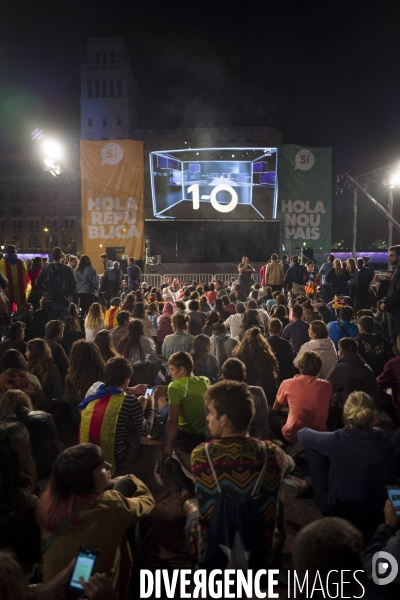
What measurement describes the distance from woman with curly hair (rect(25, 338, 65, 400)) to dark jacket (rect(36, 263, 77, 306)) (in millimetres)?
3343

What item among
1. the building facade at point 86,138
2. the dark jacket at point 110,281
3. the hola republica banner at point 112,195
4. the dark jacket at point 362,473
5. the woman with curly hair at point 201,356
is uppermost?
the building facade at point 86,138

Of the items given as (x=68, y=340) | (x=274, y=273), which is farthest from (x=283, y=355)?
(x=274, y=273)

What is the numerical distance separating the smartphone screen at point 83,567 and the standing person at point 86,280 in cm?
808

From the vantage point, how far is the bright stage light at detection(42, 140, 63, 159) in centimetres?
1442

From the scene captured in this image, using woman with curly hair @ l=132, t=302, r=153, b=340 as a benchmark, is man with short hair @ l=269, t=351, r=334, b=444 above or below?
below

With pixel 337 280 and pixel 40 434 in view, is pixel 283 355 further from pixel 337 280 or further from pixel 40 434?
pixel 337 280

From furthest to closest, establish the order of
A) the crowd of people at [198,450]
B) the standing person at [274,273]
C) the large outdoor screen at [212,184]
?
1. the large outdoor screen at [212,184]
2. the standing person at [274,273]
3. the crowd of people at [198,450]

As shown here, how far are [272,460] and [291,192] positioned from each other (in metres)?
18.5

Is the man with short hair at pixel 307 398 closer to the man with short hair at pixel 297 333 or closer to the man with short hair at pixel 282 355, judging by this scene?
the man with short hair at pixel 282 355

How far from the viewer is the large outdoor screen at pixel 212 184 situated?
66.7 feet

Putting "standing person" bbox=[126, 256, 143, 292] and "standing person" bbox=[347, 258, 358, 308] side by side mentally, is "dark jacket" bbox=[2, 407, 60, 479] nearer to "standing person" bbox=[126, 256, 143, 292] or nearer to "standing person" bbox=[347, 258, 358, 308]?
"standing person" bbox=[126, 256, 143, 292]

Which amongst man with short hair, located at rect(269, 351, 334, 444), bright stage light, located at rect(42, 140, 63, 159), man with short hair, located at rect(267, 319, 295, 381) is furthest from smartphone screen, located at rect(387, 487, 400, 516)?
bright stage light, located at rect(42, 140, 63, 159)

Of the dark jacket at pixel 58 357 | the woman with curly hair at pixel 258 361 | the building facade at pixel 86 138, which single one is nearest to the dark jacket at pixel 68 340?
the dark jacket at pixel 58 357

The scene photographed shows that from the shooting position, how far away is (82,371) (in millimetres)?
4891
